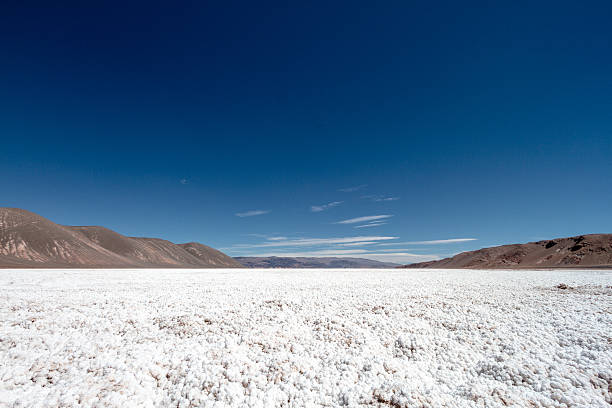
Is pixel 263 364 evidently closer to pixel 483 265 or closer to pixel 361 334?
pixel 361 334

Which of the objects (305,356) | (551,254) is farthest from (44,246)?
(551,254)

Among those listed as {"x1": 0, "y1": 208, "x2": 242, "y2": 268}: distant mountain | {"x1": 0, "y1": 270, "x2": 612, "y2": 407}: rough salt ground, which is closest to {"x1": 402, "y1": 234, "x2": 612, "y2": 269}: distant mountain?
{"x1": 0, "y1": 270, "x2": 612, "y2": 407}: rough salt ground

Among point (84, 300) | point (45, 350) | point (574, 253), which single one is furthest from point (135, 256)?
point (574, 253)

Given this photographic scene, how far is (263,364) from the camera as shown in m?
5.99

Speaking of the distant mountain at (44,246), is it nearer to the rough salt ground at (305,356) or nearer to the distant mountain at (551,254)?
the rough salt ground at (305,356)

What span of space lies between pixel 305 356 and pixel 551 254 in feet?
378

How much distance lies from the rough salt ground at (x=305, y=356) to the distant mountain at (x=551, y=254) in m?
86.6

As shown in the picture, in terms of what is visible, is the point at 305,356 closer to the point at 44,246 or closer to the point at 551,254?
the point at 44,246

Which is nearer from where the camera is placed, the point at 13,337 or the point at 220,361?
the point at 220,361

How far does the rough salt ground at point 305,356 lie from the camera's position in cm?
481

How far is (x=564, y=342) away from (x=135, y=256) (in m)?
143

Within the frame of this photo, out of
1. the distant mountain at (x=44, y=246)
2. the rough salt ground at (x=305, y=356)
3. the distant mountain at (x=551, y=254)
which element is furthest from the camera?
the distant mountain at (x=551, y=254)

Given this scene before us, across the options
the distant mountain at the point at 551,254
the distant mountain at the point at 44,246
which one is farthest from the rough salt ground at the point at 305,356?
the distant mountain at the point at 551,254

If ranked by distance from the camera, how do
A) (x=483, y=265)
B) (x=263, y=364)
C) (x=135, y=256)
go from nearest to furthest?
(x=263, y=364)
(x=483, y=265)
(x=135, y=256)
